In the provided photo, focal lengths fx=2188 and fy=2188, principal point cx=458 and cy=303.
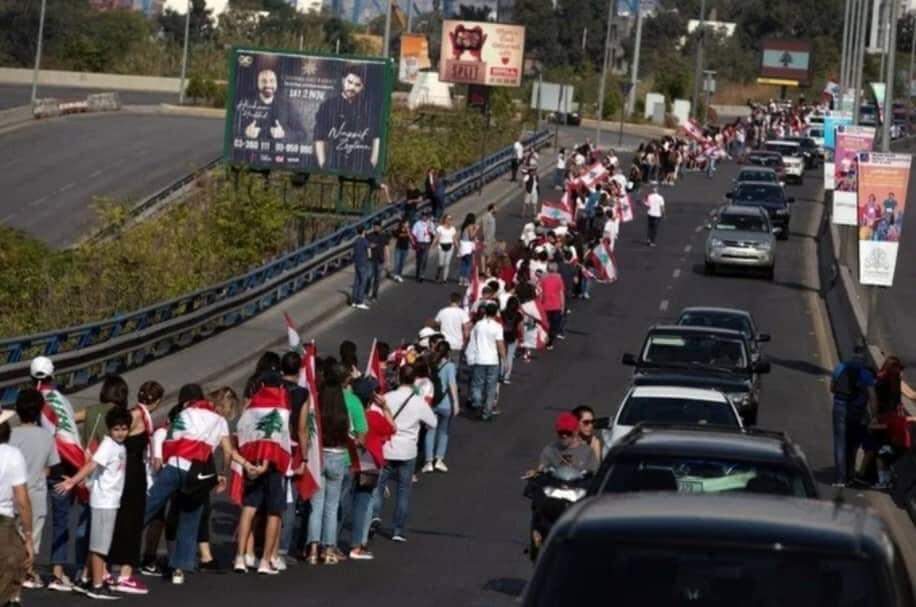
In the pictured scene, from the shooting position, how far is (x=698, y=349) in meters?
29.4

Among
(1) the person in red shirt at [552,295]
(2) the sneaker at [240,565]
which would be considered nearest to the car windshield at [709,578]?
(2) the sneaker at [240,565]

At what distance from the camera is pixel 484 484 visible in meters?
24.2

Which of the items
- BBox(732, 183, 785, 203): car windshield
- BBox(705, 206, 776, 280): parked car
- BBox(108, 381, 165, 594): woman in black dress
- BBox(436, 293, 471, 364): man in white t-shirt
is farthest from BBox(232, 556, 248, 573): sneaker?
BBox(732, 183, 785, 203): car windshield

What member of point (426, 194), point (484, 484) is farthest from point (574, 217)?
point (484, 484)

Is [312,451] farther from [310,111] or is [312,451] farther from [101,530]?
[310,111]

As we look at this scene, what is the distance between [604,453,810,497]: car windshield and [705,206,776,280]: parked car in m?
38.2

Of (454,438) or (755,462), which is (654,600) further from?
(454,438)

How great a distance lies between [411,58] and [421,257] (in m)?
73.5

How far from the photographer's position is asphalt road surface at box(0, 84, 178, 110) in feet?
342

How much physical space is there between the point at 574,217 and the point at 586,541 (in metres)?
42.0

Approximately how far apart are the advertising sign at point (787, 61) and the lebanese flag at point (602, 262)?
386ft

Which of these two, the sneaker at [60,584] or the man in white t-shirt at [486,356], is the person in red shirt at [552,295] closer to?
the man in white t-shirt at [486,356]

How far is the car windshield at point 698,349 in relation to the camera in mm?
29203

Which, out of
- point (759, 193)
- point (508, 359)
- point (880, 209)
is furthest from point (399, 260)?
point (759, 193)
